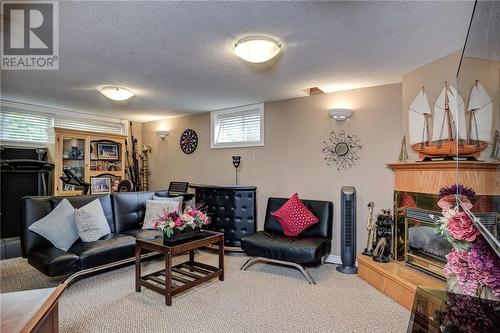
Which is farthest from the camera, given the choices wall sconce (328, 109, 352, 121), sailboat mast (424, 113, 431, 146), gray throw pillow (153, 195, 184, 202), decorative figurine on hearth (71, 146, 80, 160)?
decorative figurine on hearth (71, 146, 80, 160)

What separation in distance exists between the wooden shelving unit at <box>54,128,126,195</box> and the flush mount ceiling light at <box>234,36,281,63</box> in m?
4.04

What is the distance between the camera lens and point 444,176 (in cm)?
262

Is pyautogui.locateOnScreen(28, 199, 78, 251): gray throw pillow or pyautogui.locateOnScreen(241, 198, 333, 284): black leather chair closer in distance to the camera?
pyautogui.locateOnScreen(28, 199, 78, 251): gray throw pillow

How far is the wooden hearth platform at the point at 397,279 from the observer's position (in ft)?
8.39

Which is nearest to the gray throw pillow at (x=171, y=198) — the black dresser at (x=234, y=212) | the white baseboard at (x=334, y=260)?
the black dresser at (x=234, y=212)

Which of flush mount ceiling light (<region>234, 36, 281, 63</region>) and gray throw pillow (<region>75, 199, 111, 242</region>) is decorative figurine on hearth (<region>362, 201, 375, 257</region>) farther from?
gray throw pillow (<region>75, 199, 111, 242</region>)

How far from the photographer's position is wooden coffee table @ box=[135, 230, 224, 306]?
8.68ft

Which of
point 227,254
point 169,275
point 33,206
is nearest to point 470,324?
point 169,275

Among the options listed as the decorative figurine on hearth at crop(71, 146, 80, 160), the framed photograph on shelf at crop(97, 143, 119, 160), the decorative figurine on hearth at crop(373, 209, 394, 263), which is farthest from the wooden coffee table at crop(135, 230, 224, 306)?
the framed photograph on shelf at crop(97, 143, 119, 160)

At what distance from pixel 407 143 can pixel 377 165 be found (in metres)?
0.46

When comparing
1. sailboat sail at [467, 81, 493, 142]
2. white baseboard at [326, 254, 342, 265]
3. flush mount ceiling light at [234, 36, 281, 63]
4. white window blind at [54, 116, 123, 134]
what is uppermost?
flush mount ceiling light at [234, 36, 281, 63]

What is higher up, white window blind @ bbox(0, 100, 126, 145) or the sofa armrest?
white window blind @ bbox(0, 100, 126, 145)

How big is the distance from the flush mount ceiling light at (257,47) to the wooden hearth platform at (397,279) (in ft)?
8.03

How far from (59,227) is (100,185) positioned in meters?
2.54
